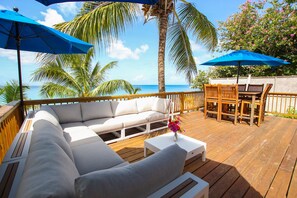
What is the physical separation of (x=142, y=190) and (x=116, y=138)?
9.01 feet

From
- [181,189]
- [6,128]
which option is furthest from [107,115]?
[181,189]

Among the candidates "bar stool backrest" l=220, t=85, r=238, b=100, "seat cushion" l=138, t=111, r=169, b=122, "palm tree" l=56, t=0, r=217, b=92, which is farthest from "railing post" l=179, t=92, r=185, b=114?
"seat cushion" l=138, t=111, r=169, b=122

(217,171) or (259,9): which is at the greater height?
(259,9)

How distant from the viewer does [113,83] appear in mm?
6195

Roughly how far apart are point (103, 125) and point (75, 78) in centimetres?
409

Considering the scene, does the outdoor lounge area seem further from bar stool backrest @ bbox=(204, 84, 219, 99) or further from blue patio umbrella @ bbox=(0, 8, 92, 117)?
blue patio umbrella @ bbox=(0, 8, 92, 117)

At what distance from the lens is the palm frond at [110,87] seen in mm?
6051

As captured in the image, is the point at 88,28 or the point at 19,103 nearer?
the point at 19,103

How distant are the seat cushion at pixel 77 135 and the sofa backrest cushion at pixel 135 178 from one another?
166 centimetres

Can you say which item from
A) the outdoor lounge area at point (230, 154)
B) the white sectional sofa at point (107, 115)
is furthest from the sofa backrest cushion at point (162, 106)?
the outdoor lounge area at point (230, 154)

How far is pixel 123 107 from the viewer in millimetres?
3818

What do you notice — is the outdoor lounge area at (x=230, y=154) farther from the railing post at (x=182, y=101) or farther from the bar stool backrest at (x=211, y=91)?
the railing post at (x=182, y=101)

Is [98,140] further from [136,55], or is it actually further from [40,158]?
[136,55]

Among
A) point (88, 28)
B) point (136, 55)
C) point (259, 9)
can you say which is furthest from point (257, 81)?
point (136, 55)
